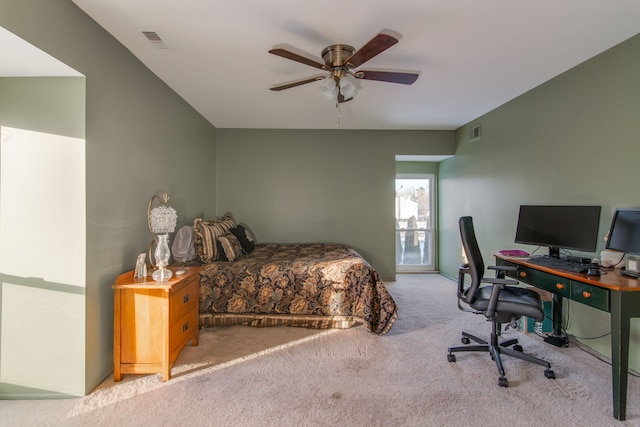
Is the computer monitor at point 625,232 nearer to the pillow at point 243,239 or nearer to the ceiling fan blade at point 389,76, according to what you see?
the ceiling fan blade at point 389,76

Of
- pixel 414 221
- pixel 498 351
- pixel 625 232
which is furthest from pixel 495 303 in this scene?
pixel 414 221

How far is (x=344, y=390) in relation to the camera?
6.78ft

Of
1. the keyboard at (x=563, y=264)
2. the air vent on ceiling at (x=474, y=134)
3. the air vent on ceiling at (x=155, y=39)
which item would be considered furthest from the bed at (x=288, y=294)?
the air vent on ceiling at (x=474, y=134)

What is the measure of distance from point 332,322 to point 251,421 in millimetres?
1446

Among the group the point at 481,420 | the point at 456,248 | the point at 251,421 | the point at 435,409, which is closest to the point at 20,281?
the point at 251,421

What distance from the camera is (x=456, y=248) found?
5.07 m

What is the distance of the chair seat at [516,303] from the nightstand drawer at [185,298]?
7.41 feet

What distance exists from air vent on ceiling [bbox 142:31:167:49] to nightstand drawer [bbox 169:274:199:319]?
185cm

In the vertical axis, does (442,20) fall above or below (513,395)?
above

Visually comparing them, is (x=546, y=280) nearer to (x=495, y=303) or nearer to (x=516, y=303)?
(x=516, y=303)

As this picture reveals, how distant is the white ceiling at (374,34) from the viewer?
194 centimetres

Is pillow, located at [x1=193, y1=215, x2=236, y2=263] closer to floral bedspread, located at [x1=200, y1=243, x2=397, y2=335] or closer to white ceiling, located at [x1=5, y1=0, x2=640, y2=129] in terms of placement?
floral bedspread, located at [x1=200, y1=243, x2=397, y2=335]

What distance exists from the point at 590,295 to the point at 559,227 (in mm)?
946

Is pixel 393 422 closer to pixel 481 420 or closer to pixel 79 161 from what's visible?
pixel 481 420
